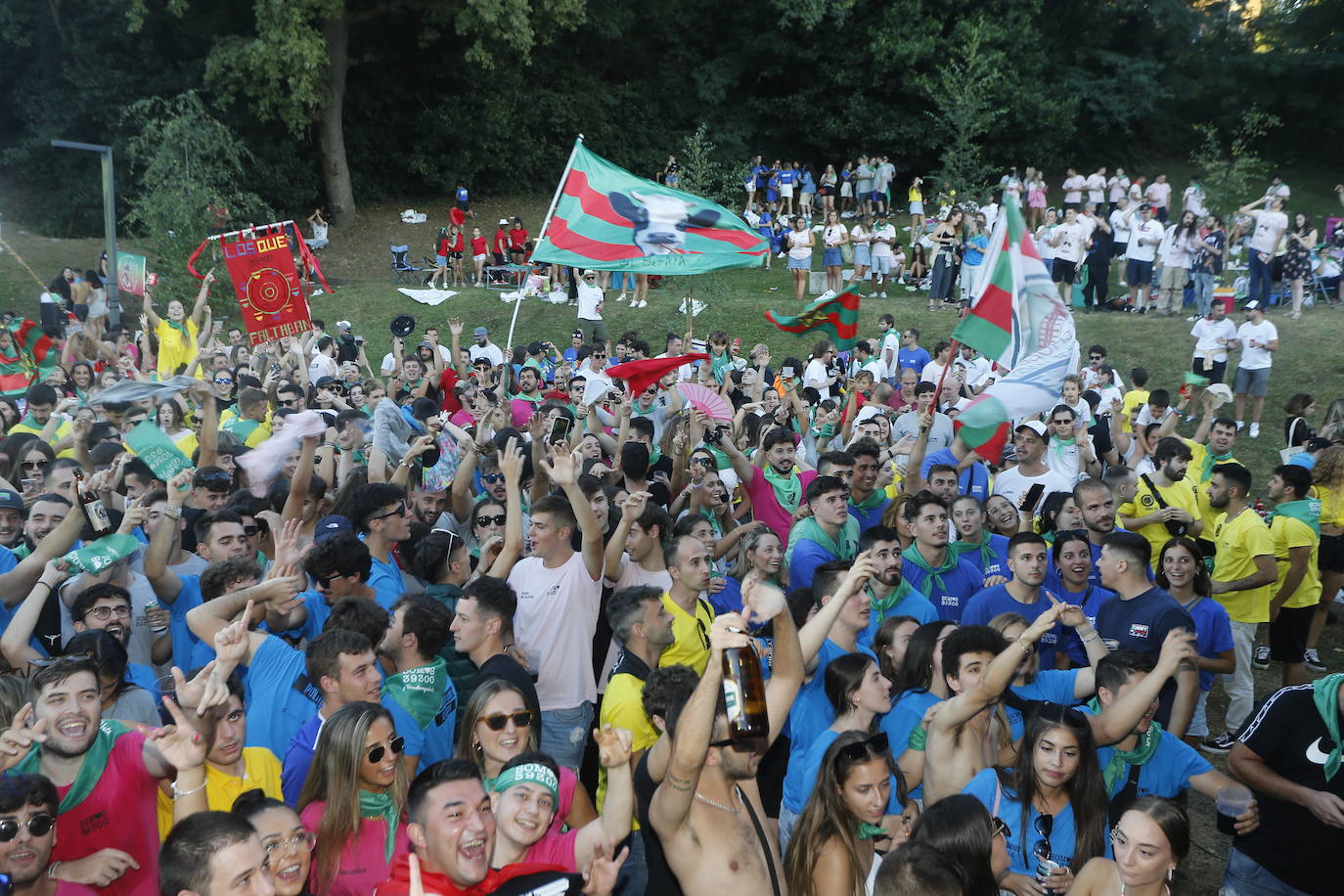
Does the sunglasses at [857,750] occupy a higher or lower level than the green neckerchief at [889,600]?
higher

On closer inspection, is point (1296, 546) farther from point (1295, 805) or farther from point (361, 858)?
point (361, 858)

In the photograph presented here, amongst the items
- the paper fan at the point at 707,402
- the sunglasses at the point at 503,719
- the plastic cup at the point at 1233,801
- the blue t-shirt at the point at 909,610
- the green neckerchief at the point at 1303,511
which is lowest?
the plastic cup at the point at 1233,801

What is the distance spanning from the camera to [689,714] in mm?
3508

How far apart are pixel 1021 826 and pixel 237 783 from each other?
9.35ft

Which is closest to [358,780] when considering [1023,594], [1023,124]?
[1023,594]

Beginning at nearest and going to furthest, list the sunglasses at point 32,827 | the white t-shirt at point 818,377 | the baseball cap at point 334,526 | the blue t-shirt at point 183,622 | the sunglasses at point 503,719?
1. the sunglasses at point 32,827
2. the sunglasses at point 503,719
3. the blue t-shirt at point 183,622
4. the baseball cap at point 334,526
5. the white t-shirt at point 818,377

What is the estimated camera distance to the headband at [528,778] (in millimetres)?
3717

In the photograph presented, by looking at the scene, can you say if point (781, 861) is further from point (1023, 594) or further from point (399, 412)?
point (399, 412)

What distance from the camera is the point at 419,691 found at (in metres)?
4.80

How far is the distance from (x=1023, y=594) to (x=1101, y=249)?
1491 centimetres

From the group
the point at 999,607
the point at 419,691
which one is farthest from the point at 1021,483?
the point at 419,691

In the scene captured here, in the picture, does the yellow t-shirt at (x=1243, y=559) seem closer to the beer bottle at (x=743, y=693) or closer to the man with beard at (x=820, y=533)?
the man with beard at (x=820, y=533)

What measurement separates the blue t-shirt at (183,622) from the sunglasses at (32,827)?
6.73 feet

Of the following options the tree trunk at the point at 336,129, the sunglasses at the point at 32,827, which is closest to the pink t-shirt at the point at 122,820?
the sunglasses at the point at 32,827
